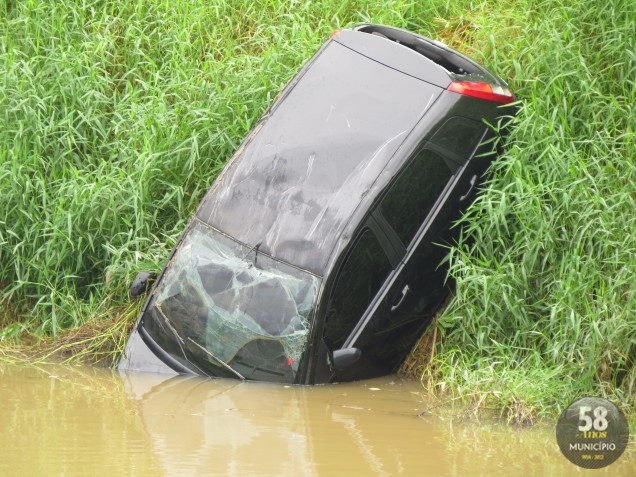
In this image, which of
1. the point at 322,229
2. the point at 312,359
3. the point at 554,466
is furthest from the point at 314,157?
the point at 554,466

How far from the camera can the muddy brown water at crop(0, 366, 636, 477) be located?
4707mm

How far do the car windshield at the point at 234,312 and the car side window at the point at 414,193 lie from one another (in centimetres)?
63

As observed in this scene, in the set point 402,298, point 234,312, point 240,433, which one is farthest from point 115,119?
point 240,433

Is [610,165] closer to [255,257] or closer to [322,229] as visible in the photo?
[322,229]

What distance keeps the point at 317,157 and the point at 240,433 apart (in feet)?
5.79

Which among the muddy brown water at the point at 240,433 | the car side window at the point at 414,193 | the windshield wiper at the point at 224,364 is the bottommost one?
the muddy brown water at the point at 240,433

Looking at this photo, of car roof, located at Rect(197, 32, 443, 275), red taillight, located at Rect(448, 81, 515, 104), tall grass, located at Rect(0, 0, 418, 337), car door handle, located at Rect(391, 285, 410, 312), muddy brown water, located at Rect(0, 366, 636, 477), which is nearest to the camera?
muddy brown water, located at Rect(0, 366, 636, 477)

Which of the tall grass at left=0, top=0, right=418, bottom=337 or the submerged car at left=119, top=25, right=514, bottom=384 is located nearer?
the submerged car at left=119, top=25, right=514, bottom=384

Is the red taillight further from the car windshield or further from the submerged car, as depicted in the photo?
the car windshield

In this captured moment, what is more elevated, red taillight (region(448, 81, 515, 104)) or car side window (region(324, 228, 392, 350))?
red taillight (region(448, 81, 515, 104))

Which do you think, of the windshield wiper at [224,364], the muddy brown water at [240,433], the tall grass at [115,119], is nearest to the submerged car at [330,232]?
the windshield wiper at [224,364]

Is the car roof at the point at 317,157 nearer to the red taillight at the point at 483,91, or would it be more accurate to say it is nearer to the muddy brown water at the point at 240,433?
the red taillight at the point at 483,91

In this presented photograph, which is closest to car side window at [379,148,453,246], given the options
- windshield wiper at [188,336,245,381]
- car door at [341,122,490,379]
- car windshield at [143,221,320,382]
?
car door at [341,122,490,379]

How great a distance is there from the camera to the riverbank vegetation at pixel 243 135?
229 inches
